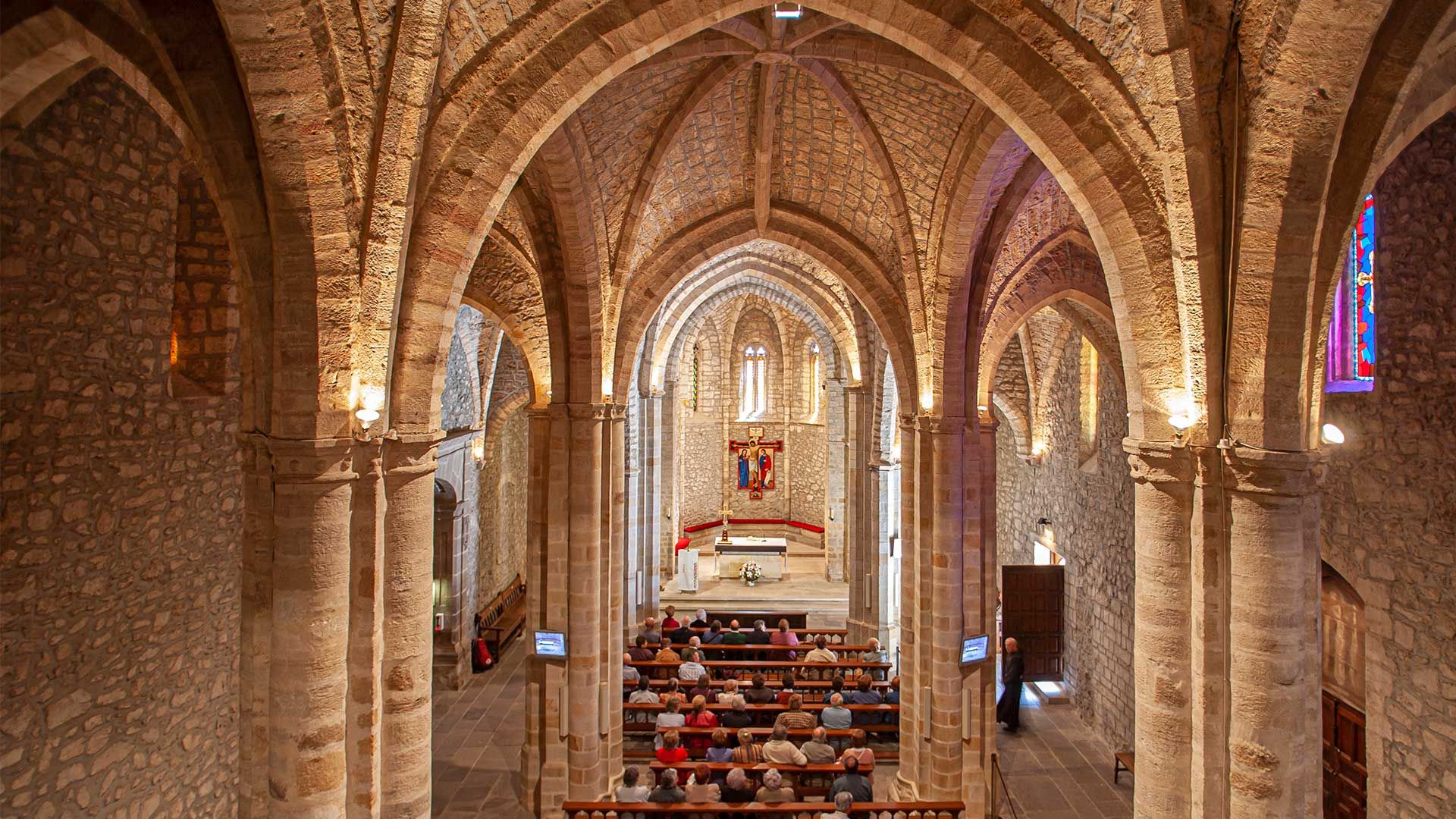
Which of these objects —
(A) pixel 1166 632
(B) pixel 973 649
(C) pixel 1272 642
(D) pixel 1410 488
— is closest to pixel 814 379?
(B) pixel 973 649

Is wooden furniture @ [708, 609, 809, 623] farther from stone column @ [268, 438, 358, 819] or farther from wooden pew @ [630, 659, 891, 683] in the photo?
Result: stone column @ [268, 438, 358, 819]

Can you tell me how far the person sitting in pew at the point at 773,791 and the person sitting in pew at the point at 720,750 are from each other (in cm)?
98

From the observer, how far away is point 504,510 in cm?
1684

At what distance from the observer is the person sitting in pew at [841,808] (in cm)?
768

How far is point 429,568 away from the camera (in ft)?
15.9

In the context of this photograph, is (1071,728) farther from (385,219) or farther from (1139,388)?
(385,219)

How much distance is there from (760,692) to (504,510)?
761 cm

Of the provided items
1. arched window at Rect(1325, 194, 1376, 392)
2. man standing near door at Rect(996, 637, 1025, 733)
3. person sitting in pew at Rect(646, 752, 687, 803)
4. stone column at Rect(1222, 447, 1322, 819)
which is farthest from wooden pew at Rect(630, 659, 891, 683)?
stone column at Rect(1222, 447, 1322, 819)

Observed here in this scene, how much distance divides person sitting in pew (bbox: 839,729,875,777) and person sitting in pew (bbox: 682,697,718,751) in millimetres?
1795

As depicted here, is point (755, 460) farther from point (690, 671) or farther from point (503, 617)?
point (690, 671)

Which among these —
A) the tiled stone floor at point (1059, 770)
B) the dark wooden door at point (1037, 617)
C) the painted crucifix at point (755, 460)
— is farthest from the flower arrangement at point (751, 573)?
the tiled stone floor at point (1059, 770)

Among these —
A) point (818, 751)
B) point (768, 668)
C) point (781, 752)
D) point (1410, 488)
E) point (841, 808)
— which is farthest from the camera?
point (768, 668)

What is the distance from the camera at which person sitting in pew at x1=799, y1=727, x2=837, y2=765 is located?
31.2 ft

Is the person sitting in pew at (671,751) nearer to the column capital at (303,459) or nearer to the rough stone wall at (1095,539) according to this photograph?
the rough stone wall at (1095,539)
